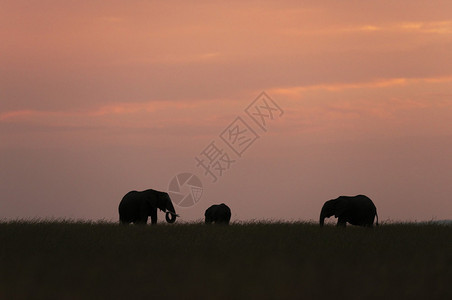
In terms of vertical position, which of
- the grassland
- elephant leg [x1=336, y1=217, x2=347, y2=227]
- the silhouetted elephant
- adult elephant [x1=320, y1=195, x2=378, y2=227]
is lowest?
the grassland

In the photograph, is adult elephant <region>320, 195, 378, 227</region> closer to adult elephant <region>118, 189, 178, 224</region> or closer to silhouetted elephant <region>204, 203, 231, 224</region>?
adult elephant <region>118, 189, 178, 224</region>

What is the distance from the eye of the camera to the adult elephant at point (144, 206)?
101ft

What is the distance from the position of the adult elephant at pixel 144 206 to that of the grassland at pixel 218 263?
5.24m

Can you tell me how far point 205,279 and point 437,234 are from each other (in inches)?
528

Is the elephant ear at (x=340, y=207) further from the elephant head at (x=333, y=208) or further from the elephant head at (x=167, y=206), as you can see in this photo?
the elephant head at (x=167, y=206)

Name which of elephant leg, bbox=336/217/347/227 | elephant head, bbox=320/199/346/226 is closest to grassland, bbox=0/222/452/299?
elephant leg, bbox=336/217/347/227

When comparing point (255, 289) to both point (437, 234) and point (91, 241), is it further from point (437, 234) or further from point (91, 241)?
point (437, 234)

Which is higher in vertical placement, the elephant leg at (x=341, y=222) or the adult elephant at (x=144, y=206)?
the adult elephant at (x=144, y=206)

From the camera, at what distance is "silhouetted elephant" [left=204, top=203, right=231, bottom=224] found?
121ft

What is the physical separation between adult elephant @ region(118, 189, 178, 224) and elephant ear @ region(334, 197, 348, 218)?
5808mm

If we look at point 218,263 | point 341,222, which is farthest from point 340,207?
point 218,263

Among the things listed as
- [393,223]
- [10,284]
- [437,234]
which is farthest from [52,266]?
[393,223]

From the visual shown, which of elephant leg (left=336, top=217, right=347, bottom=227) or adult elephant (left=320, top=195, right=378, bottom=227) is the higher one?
adult elephant (left=320, top=195, right=378, bottom=227)

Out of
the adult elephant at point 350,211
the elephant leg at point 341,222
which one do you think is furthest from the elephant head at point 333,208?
the elephant leg at point 341,222
